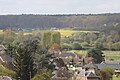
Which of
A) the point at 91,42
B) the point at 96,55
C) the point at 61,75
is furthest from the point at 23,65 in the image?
the point at 91,42

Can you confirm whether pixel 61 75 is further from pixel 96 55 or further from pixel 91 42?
pixel 91 42

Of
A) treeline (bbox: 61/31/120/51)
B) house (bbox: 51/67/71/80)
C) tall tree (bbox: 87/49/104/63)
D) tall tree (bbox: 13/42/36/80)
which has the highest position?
tall tree (bbox: 13/42/36/80)

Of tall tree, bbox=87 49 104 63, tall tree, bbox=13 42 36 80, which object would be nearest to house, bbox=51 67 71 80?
tall tree, bbox=13 42 36 80

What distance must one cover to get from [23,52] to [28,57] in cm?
80

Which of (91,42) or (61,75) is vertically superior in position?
(61,75)

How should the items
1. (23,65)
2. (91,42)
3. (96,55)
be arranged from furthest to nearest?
1. (91,42)
2. (96,55)
3. (23,65)

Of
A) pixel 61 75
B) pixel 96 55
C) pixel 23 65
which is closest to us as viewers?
pixel 23 65

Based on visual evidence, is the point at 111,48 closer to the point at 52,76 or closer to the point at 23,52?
the point at 52,76

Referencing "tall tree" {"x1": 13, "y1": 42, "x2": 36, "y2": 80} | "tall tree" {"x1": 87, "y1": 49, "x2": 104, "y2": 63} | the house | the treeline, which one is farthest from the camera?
the treeline

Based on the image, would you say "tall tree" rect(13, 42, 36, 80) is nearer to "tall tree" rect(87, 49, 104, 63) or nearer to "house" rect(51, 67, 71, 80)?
"house" rect(51, 67, 71, 80)

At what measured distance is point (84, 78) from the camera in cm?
5969

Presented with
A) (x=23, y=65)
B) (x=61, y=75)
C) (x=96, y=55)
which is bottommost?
(x=96, y=55)

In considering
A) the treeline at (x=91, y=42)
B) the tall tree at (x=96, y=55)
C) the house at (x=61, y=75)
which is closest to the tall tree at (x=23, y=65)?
the house at (x=61, y=75)

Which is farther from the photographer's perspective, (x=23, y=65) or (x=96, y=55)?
(x=96, y=55)
